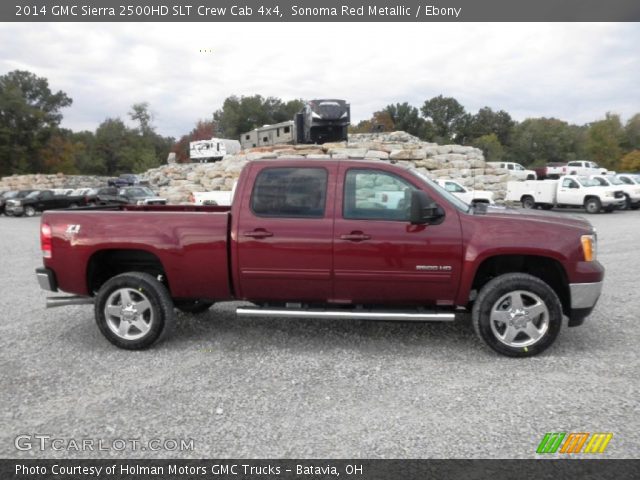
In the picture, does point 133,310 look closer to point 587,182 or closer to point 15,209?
point 587,182

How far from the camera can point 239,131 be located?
251ft

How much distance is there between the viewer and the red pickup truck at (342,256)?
4512mm

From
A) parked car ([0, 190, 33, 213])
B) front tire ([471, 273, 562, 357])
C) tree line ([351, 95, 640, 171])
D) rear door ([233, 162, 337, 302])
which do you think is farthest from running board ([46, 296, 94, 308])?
tree line ([351, 95, 640, 171])

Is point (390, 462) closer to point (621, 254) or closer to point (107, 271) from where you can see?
point (107, 271)

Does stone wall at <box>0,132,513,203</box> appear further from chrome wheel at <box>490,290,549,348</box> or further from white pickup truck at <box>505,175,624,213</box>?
chrome wheel at <box>490,290,549,348</box>

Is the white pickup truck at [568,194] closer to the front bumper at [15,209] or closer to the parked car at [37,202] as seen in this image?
the parked car at [37,202]

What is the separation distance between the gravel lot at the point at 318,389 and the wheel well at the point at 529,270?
1.87 feet

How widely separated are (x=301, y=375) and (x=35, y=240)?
14.1 m

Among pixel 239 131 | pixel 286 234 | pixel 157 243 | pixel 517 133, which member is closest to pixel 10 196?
pixel 157 243

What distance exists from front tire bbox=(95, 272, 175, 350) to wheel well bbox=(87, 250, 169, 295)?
305mm

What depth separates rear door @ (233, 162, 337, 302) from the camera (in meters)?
4.64

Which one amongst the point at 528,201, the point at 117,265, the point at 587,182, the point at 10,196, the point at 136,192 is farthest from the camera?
the point at 10,196

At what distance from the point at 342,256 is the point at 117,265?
8.36 feet

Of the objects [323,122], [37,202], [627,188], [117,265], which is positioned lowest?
[37,202]
